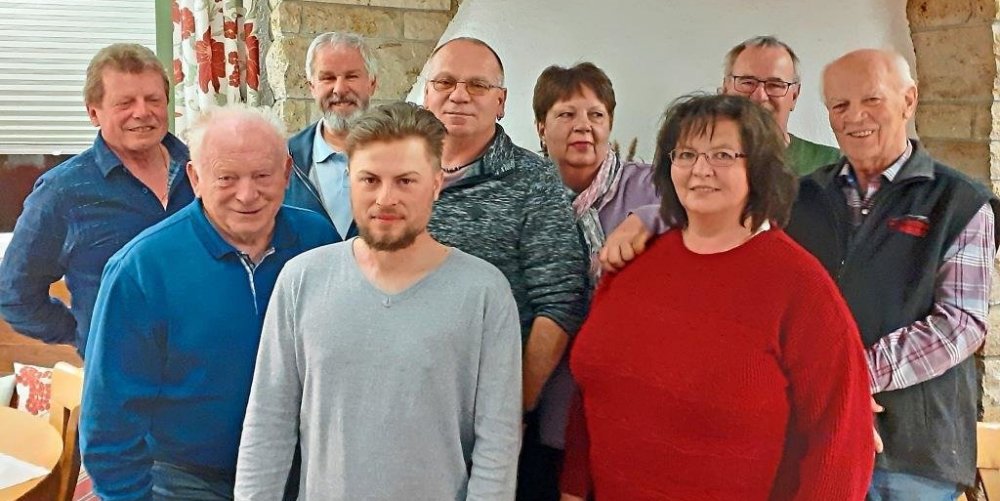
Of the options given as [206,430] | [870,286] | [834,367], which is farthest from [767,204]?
[206,430]

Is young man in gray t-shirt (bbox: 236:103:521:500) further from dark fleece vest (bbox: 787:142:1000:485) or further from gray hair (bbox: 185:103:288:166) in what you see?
dark fleece vest (bbox: 787:142:1000:485)

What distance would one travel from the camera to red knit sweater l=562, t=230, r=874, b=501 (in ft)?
3.91

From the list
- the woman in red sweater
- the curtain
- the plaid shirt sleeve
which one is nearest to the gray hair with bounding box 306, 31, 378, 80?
the curtain

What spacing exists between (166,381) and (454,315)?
550 millimetres

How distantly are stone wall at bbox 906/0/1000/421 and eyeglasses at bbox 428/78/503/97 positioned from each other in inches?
52.2

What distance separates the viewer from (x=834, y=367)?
1.18 metres

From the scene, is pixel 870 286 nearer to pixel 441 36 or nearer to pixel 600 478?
pixel 600 478

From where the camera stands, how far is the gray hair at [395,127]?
4.16ft

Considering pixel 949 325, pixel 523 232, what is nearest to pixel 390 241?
pixel 523 232

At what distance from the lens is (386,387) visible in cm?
126

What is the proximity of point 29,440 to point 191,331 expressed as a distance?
990 millimetres

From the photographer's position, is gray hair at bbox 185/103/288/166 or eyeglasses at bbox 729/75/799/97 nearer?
gray hair at bbox 185/103/288/166

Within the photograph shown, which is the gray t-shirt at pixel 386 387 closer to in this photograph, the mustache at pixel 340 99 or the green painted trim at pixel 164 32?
the mustache at pixel 340 99

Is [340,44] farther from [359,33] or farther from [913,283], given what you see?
[913,283]
